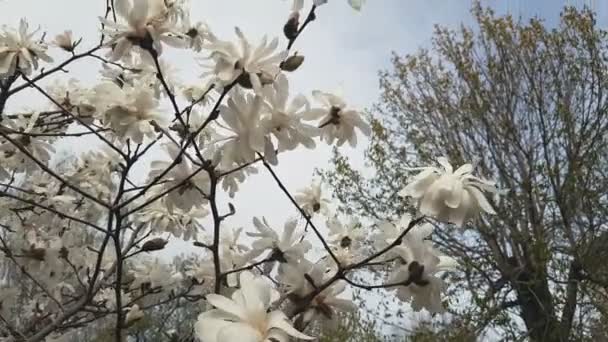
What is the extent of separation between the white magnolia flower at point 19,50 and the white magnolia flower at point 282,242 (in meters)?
0.68

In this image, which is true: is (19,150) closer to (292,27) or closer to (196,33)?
(196,33)

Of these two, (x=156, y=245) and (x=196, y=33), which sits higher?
(x=196, y=33)

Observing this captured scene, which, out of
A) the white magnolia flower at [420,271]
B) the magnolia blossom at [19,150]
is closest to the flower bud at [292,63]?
the white magnolia flower at [420,271]

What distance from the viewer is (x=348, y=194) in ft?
20.5

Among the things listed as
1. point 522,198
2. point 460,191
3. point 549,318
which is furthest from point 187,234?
point 522,198

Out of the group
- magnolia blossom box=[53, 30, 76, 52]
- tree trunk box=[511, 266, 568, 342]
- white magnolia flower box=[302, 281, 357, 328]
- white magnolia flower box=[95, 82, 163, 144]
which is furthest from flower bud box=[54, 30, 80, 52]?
tree trunk box=[511, 266, 568, 342]

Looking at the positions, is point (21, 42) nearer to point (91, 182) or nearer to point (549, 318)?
point (91, 182)

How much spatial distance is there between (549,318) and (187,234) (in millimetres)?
4428

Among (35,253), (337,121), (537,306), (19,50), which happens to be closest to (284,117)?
(337,121)

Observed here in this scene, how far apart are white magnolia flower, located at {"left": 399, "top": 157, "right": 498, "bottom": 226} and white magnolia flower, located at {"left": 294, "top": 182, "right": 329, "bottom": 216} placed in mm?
793

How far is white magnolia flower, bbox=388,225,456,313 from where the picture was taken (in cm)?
86

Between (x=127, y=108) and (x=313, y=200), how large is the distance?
71 centimetres

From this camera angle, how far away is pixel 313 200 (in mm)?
1629

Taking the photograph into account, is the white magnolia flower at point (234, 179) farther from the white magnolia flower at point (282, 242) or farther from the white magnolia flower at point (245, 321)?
the white magnolia flower at point (245, 321)
